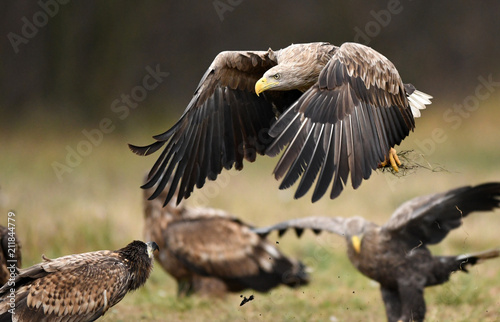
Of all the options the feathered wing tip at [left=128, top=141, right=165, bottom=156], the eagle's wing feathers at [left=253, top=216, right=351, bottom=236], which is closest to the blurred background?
the eagle's wing feathers at [left=253, top=216, right=351, bottom=236]

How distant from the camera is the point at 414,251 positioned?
5488 mm

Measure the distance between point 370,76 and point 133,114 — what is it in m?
9.49

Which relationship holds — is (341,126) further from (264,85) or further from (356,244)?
(356,244)

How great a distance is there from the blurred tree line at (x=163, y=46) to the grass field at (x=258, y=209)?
571mm

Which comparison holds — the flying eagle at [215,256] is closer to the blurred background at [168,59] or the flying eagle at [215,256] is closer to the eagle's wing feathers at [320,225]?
the eagle's wing feathers at [320,225]

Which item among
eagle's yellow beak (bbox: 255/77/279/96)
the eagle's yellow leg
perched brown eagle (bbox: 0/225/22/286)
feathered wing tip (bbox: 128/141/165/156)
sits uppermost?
eagle's yellow beak (bbox: 255/77/279/96)

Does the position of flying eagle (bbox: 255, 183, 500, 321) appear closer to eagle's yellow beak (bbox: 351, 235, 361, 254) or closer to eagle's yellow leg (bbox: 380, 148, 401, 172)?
eagle's yellow beak (bbox: 351, 235, 361, 254)

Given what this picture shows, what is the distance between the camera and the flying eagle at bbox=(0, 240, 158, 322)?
14.1 feet

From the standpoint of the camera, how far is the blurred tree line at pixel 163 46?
13.6 metres

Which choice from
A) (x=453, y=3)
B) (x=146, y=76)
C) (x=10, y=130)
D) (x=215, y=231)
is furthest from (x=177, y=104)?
(x=215, y=231)

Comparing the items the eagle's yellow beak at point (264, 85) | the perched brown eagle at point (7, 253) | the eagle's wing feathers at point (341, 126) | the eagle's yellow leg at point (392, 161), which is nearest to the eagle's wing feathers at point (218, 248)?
the perched brown eagle at point (7, 253)

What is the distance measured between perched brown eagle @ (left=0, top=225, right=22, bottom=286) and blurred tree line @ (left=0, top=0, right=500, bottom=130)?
8372mm

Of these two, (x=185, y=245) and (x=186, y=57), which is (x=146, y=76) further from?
(x=185, y=245)

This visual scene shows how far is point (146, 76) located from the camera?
44.7 ft
